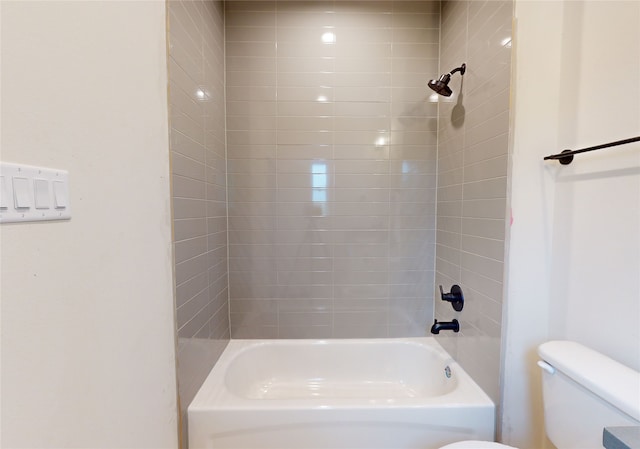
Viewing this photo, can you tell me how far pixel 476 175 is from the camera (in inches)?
53.5

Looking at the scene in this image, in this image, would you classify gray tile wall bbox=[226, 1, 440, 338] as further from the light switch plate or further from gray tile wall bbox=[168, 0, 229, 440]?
the light switch plate

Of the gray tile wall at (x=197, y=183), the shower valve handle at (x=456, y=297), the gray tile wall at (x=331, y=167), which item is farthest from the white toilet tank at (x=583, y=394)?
the gray tile wall at (x=197, y=183)

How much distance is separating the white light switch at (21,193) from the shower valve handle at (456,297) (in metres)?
1.65

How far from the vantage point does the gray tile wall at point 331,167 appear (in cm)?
176

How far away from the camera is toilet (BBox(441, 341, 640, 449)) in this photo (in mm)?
753

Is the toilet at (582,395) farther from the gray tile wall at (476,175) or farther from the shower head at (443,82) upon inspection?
the shower head at (443,82)

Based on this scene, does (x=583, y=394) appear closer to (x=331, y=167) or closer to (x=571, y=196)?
(x=571, y=196)

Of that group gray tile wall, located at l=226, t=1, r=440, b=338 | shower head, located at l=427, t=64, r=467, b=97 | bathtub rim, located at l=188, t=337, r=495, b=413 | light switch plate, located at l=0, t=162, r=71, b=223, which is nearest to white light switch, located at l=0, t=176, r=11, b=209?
light switch plate, located at l=0, t=162, r=71, b=223

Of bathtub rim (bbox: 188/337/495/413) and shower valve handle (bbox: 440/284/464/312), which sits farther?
shower valve handle (bbox: 440/284/464/312)

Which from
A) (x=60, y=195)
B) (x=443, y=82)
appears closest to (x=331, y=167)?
(x=443, y=82)

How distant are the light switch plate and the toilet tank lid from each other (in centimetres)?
145

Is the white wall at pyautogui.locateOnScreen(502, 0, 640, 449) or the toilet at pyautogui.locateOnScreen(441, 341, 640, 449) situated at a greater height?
the white wall at pyautogui.locateOnScreen(502, 0, 640, 449)

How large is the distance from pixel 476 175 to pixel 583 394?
2.99 ft

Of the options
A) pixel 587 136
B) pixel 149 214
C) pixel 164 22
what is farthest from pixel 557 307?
pixel 164 22
